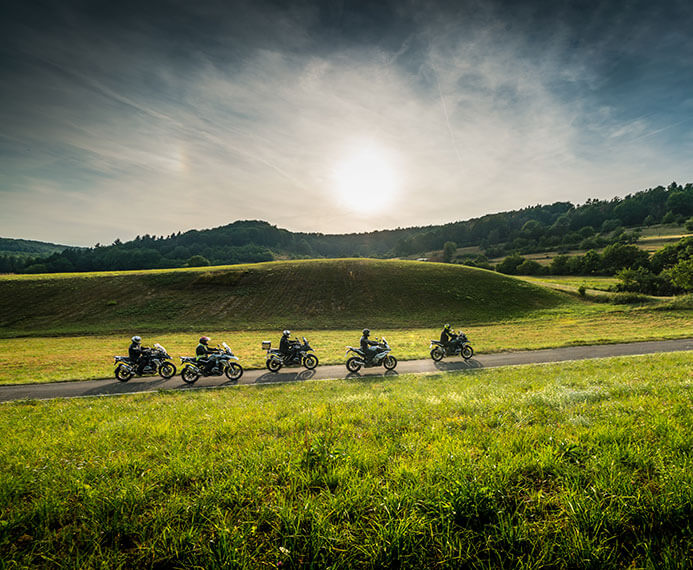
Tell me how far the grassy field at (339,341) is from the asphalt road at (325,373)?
49.3 inches

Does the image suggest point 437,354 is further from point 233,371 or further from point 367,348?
point 233,371

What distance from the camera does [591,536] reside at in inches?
95.4

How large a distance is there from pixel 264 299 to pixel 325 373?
3561 centimetres

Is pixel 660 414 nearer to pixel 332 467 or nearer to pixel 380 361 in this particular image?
pixel 332 467

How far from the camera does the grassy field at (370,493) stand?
237 centimetres

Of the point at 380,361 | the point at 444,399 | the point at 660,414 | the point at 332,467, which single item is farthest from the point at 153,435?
the point at 380,361

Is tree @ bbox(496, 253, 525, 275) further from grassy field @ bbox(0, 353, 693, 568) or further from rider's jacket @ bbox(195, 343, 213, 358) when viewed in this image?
grassy field @ bbox(0, 353, 693, 568)

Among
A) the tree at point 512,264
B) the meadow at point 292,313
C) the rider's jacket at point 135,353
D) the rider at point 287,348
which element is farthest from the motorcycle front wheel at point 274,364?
the tree at point 512,264

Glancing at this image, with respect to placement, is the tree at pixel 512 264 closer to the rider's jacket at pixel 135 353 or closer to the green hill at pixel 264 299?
the green hill at pixel 264 299

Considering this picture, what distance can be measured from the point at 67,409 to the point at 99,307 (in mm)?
44453

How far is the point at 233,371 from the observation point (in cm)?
1512

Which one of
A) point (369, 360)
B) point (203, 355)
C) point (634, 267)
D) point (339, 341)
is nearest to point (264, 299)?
point (339, 341)

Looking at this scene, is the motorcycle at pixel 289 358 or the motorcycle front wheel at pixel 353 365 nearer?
the motorcycle front wheel at pixel 353 365

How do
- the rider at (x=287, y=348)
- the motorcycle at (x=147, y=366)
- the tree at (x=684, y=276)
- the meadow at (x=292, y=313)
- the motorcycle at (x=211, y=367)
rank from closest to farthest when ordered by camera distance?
1. the motorcycle at (x=211, y=367)
2. the motorcycle at (x=147, y=366)
3. the rider at (x=287, y=348)
4. the meadow at (x=292, y=313)
5. the tree at (x=684, y=276)
